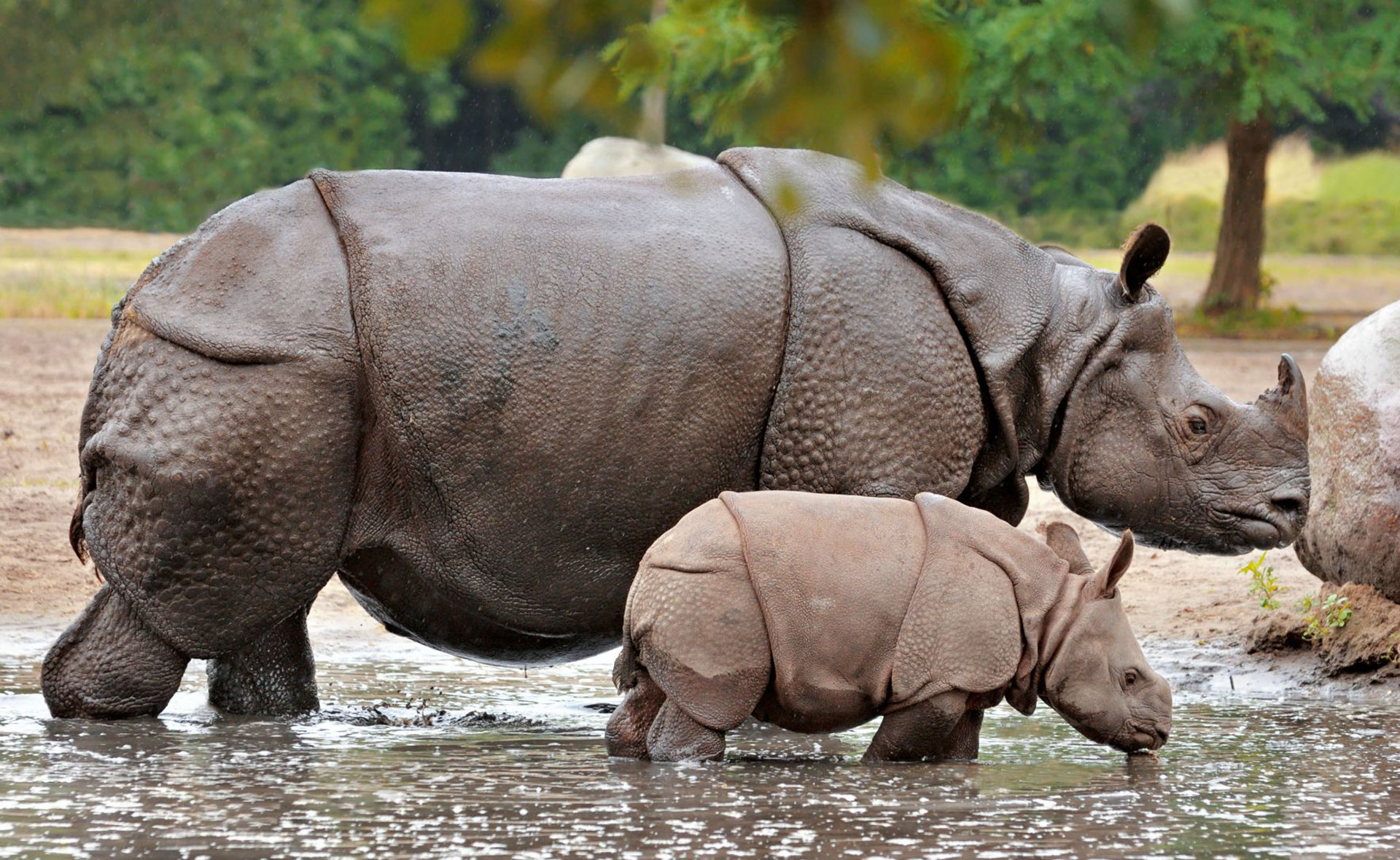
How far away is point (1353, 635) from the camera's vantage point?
26.8ft

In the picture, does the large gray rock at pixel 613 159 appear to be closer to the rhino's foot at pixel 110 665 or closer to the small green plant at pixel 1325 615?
the small green plant at pixel 1325 615

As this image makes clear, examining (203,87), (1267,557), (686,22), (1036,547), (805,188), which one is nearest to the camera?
(686,22)

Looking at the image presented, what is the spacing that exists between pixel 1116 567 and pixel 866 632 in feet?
2.57

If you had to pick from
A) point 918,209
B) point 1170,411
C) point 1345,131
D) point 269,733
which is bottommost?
point 269,733

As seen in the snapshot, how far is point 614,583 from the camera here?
21.4 ft

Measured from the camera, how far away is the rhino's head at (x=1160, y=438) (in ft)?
22.9

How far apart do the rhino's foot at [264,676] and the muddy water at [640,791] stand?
14cm

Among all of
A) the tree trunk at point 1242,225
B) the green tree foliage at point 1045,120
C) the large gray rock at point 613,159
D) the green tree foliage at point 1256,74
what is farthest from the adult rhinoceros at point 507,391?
the tree trunk at point 1242,225

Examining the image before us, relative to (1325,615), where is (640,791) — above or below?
below

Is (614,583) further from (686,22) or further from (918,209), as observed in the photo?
(686,22)

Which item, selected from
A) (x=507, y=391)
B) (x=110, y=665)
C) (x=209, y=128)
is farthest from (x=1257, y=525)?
(x=209, y=128)

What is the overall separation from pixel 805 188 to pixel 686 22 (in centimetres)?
347

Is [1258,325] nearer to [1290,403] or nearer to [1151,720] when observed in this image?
[1290,403]

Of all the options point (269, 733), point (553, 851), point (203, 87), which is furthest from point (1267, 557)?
point (203, 87)
